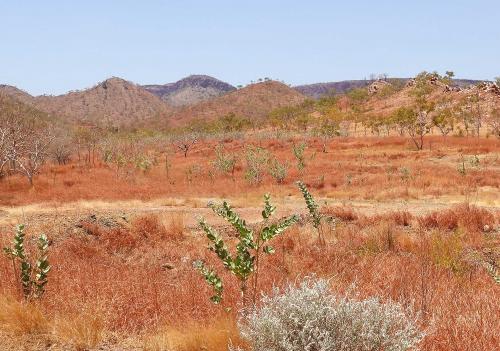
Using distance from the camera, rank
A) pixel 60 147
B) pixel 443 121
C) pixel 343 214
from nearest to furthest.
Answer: pixel 343 214 < pixel 60 147 < pixel 443 121

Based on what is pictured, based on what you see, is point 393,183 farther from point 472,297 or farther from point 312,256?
point 472,297

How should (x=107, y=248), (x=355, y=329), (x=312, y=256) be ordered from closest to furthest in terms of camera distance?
(x=355, y=329)
(x=312, y=256)
(x=107, y=248)

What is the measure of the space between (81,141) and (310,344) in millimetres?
69262

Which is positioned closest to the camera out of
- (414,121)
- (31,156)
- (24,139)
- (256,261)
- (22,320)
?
(22,320)

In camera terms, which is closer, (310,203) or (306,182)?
(310,203)

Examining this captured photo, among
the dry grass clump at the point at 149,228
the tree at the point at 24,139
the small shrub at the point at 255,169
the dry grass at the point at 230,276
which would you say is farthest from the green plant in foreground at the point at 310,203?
the tree at the point at 24,139

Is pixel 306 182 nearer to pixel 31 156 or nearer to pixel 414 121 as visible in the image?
pixel 31 156

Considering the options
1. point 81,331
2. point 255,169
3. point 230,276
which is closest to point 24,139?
point 255,169

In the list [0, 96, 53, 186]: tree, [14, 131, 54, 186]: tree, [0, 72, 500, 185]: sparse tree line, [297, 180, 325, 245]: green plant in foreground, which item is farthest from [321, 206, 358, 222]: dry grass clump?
[0, 96, 53, 186]: tree

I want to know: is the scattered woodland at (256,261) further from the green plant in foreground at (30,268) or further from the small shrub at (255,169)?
the small shrub at (255,169)

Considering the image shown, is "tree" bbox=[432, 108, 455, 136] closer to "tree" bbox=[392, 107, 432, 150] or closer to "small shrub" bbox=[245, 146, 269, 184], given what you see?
"tree" bbox=[392, 107, 432, 150]

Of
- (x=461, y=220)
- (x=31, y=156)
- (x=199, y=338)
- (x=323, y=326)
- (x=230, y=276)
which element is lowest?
(x=461, y=220)

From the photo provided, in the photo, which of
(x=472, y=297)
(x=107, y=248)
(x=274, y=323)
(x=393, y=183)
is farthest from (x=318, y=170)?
(x=274, y=323)

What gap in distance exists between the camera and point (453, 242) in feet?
29.0
